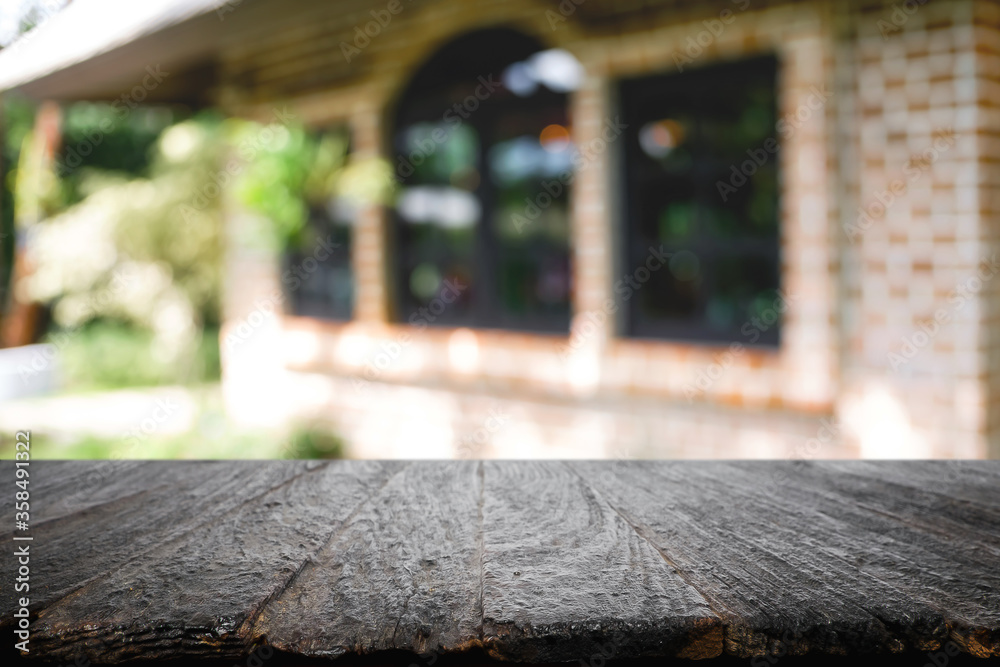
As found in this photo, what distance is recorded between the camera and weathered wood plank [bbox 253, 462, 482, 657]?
22.8 inches

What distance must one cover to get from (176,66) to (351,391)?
10.7 ft

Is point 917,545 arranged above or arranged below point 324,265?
below

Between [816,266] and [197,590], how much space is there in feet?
12.8

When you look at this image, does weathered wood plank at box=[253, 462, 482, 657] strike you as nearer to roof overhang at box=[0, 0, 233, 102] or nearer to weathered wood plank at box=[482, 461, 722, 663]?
weathered wood plank at box=[482, 461, 722, 663]

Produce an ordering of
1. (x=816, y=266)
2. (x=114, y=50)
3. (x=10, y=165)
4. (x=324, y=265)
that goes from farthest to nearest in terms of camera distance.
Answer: (x=10, y=165) → (x=324, y=265) → (x=114, y=50) → (x=816, y=266)

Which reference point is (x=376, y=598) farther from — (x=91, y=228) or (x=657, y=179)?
(x=91, y=228)

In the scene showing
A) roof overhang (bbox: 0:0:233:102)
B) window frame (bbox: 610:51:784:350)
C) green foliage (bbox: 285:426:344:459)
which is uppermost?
roof overhang (bbox: 0:0:233:102)

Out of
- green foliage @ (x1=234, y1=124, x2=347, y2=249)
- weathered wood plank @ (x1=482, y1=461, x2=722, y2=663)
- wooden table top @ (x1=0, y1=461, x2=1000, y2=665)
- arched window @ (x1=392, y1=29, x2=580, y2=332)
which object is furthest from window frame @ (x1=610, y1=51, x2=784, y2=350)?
weathered wood plank @ (x1=482, y1=461, x2=722, y2=663)

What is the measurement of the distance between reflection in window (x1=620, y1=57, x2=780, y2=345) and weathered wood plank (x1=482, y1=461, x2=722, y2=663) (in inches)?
153

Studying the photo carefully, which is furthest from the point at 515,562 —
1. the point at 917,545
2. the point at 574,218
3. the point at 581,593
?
the point at 574,218

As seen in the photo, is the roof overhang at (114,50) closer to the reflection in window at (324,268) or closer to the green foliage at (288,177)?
the green foliage at (288,177)

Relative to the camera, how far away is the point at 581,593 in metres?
→ 0.63

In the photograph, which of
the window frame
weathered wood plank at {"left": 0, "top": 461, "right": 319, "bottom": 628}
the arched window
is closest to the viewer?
weathered wood plank at {"left": 0, "top": 461, "right": 319, "bottom": 628}

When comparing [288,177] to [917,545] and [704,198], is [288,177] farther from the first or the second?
[917,545]
